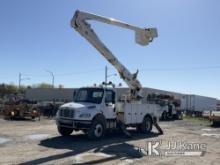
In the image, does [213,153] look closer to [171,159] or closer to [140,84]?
[171,159]

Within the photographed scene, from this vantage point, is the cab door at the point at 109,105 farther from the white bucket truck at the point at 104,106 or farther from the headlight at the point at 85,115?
the headlight at the point at 85,115

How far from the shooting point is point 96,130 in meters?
18.3

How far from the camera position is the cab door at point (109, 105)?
19.2 m

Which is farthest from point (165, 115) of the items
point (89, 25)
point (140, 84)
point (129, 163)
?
point (129, 163)

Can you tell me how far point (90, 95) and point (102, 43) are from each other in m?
3.05

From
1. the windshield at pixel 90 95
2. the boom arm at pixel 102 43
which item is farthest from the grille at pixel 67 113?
the boom arm at pixel 102 43

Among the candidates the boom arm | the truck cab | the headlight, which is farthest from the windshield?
the boom arm

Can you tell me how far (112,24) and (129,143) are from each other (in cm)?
738

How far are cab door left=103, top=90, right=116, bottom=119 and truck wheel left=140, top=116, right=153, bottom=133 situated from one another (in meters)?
3.21

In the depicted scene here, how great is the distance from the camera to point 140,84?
75.9 feet

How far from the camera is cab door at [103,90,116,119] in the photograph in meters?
19.2

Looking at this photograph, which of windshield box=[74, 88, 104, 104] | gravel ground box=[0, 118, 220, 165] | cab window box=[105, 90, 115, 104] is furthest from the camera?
cab window box=[105, 90, 115, 104]

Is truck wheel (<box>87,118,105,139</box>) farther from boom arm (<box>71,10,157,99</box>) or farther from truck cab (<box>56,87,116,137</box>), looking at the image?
boom arm (<box>71,10,157,99</box>)

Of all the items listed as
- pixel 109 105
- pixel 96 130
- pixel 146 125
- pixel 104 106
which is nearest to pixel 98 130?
pixel 96 130
